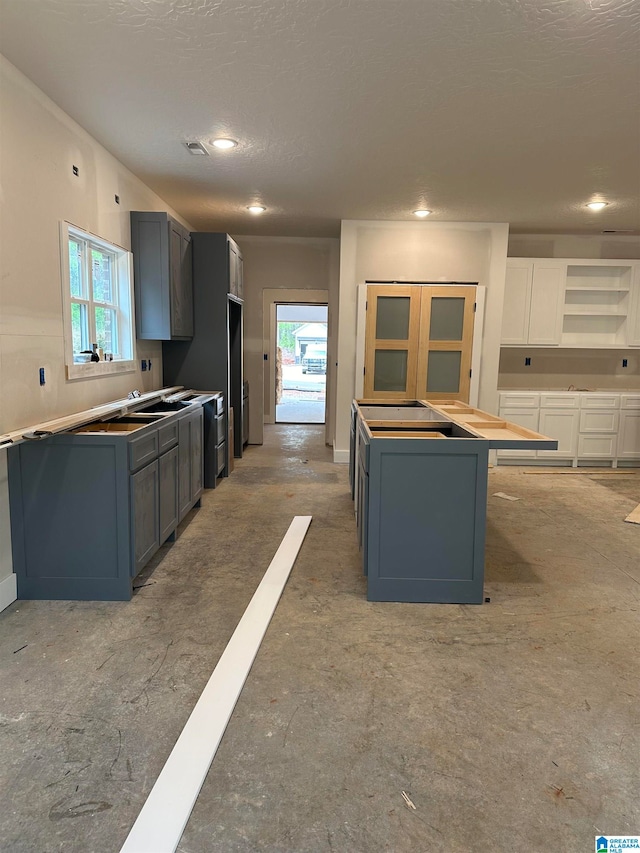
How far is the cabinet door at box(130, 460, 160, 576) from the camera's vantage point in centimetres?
304

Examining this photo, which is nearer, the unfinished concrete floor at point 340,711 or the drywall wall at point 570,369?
the unfinished concrete floor at point 340,711

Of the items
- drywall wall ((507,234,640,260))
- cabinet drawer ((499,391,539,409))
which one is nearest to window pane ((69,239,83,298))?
cabinet drawer ((499,391,539,409))

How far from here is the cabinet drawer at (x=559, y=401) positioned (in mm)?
6531

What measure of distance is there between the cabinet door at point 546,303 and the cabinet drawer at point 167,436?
475 centimetres

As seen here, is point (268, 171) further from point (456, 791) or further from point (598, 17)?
point (456, 791)

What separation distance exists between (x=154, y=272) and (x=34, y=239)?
5.61 ft

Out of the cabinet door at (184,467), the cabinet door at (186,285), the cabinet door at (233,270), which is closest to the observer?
the cabinet door at (184,467)

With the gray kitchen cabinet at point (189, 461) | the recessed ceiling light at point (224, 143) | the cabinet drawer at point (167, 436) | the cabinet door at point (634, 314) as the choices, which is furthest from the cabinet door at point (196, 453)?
the cabinet door at point (634, 314)

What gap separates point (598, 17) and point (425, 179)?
233 cm

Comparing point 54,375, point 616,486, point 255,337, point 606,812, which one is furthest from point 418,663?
point 255,337

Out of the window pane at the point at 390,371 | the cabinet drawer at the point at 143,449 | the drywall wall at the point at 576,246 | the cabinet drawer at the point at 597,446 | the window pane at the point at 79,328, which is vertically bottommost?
the cabinet drawer at the point at 597,446

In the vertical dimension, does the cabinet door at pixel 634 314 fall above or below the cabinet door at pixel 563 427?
above

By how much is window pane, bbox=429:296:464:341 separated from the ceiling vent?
10.6 feet

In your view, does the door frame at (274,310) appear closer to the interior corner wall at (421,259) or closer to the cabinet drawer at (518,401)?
the interior corner wall at (421,259)
